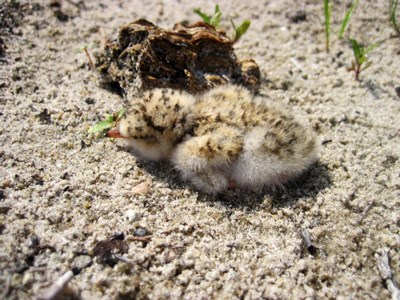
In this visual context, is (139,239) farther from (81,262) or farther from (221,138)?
(221,138)

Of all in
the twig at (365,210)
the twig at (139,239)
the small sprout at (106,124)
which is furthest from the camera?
the small sprout at (106,124)

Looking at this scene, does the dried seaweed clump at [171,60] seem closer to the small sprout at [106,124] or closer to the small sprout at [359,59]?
the small sprout at [106,124]

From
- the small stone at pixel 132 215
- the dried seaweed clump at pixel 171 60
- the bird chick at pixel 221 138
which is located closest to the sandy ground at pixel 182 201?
the small stone at pixel 132 215

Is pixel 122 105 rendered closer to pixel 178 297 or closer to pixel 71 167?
pixel 71 167

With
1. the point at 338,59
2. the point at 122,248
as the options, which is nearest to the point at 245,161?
the point at 122,248

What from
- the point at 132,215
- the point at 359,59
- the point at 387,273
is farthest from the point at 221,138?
the point at 359,59
